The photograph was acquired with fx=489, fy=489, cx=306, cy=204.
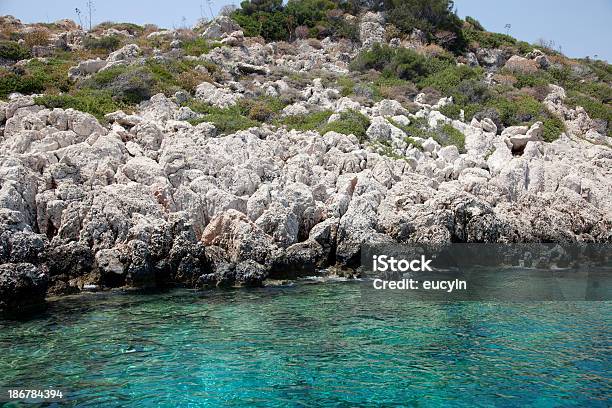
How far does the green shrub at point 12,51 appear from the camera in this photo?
115 feet

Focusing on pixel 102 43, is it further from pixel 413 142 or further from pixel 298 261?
pixel 298 261

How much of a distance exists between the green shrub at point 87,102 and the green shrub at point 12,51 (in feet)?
34.9

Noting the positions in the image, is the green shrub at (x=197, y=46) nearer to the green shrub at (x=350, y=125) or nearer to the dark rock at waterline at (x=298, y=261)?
the green shrub at (x=350, y=125)

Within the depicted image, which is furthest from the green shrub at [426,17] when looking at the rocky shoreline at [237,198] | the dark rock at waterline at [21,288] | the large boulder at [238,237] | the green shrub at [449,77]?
the dark rock at waterline at [21,288]

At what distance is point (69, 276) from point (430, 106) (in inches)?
1089

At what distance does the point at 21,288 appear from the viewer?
44.7ft

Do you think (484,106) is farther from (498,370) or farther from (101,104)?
(498,370)

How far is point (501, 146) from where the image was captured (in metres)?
27.5

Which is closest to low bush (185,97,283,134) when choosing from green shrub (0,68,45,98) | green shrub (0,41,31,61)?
green shrub (0,68,45,98)

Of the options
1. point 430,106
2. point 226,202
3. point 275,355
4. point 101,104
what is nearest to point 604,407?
point 275,355

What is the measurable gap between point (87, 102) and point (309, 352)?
21770 millimetres

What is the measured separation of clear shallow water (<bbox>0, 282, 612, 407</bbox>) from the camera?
853cm

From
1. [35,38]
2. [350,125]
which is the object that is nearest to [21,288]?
[350,125]

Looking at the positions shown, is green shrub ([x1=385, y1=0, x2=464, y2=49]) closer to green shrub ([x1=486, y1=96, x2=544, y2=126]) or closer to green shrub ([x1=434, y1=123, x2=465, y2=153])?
green shrub ([x1=486, y1=96, x2=544, y2=126])
